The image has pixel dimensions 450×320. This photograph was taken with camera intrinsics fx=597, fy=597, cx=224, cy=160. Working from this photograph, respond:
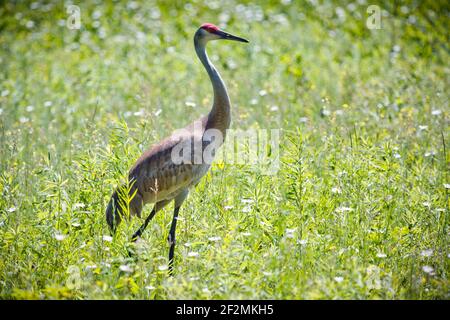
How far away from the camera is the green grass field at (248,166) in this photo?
13.4ft

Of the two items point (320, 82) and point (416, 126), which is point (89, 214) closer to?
point (416, 126)

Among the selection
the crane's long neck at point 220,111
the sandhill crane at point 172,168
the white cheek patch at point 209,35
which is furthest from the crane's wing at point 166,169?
the white cheek patch at point 209,35

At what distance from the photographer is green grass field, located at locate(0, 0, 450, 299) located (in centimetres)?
408

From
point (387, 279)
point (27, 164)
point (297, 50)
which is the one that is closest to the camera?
point (387, 279)

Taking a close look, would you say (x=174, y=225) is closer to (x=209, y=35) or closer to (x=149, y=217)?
(x=149, y=217)

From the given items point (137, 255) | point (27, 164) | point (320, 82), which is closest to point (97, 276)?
point (137, 255)

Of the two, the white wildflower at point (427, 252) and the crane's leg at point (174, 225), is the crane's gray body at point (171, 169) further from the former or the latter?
the white wildflower at point (427, 252)

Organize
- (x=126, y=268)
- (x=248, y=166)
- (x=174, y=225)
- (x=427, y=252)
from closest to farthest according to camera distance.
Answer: (x=126, y=268) → (x=427, y=252) → (x=174, y=225) → (x=248, y=166)

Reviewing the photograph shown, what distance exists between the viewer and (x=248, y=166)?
5332 millimetres

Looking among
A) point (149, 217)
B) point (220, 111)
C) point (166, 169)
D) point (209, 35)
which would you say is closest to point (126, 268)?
point (149, 217)

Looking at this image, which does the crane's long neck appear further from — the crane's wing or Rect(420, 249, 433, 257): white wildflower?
Rect(420, 249, 433, 257): white wildflower

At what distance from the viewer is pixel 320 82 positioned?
8.41 meters

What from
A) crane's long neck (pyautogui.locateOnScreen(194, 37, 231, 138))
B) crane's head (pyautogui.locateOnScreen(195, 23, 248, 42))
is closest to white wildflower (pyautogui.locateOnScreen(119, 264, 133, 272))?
crane's long neck (pyautogui.locateOnScreen(194, 37, 231, 138))
